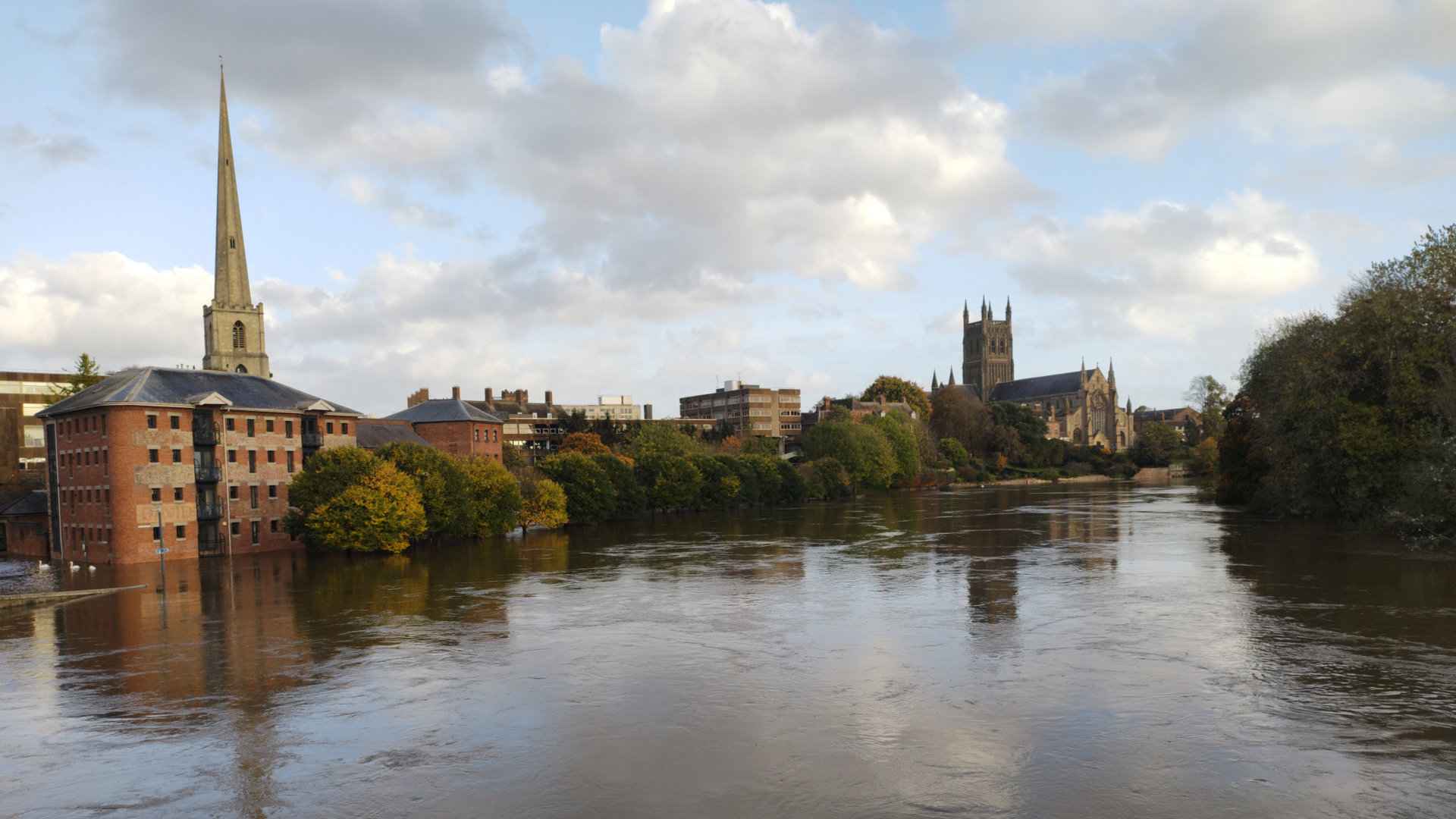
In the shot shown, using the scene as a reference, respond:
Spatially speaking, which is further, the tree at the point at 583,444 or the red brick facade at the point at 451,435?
the tree at the point at 583,444

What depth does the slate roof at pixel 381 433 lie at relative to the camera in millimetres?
70188

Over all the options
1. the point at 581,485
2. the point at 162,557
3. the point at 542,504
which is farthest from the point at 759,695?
the point at 581,485

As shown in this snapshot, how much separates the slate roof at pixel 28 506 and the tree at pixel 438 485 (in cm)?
2443

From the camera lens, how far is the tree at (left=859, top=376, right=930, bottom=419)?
532 feet

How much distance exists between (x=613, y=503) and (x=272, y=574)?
101 ft

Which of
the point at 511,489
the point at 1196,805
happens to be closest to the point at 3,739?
the point at 1196,805

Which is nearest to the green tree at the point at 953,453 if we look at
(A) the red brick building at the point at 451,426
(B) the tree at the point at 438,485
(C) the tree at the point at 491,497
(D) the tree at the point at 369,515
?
(A) the red brick building at the point at 451,426

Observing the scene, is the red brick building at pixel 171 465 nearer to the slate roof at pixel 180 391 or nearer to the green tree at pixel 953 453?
the slate roof at pixel 180 391

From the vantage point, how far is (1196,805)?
13680 millimetres

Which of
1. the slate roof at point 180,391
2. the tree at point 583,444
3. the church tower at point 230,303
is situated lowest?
the tree at point 583,444

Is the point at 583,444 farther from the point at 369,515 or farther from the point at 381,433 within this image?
the point at 369,515

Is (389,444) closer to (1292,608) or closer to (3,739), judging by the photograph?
(3,739)

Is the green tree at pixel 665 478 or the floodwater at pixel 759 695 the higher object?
the green tree at pixel 665 478

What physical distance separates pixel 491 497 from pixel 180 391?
753 inches
